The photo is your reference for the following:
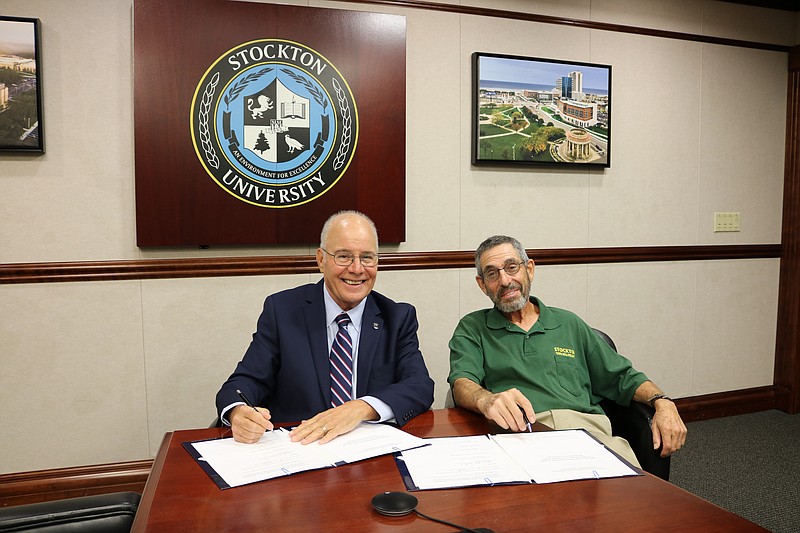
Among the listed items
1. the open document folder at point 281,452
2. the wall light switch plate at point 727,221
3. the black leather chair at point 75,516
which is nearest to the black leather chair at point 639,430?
the open document folder at point 281,452

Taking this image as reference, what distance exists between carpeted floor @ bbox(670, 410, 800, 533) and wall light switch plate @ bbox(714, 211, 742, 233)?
1.30m

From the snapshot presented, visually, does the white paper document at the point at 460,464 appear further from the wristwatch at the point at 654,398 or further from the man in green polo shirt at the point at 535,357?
the wristwatch at the point at 654,398

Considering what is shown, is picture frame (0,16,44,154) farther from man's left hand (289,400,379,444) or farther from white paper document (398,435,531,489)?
white paper document (398,435,531,489)

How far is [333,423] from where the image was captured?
160 cm

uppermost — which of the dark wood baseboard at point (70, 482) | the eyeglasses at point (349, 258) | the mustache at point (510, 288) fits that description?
the eyeglasses at point (349, 258)

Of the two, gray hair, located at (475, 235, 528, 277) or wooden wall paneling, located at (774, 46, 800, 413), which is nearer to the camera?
gray hair, located at (475, 235, 528, 277)

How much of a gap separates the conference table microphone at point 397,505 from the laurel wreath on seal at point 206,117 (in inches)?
86.1

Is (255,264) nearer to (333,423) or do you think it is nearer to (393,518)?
(333,423)

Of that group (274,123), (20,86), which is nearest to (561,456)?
(274,123)

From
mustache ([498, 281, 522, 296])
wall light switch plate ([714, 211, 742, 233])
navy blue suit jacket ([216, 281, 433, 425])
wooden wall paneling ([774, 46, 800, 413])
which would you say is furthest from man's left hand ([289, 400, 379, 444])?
wooden wall paneling ([774, 46, 800, 413])

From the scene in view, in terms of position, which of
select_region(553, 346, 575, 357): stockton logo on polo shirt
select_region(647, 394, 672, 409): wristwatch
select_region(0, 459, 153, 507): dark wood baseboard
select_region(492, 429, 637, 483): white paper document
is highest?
select_region(553, 346, 575, 357): stockton logo on polo shirt

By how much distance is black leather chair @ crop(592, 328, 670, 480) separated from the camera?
6.54 ft

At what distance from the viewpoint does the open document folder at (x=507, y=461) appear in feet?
4.38

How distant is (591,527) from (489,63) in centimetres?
282
